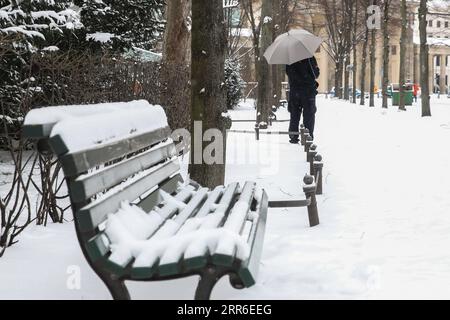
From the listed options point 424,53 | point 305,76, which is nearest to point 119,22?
point 305,76

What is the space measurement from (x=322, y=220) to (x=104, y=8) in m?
9.38

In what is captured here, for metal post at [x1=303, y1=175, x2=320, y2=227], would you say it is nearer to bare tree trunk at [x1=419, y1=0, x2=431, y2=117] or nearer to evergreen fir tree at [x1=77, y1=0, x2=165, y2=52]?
evergreen fir tree at [x1=77, y1=0, x2=165, y2=52]

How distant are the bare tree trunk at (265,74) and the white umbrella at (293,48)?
17.4 ft

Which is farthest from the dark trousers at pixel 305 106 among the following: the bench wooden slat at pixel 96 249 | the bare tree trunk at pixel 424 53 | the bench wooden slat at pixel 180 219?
the bare tree trunk at pixel 424 53

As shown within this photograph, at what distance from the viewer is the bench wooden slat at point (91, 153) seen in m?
2.68

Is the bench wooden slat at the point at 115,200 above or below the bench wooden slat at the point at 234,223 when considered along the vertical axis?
above

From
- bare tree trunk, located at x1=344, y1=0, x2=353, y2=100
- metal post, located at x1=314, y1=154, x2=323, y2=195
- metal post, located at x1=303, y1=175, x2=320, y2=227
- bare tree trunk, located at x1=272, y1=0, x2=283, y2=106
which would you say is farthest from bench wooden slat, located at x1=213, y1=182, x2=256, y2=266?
bare tree trunk, located at x1=344, y1=0, x2=353, y2=100

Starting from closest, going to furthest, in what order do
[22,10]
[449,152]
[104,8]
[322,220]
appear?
1. [322,220]
2. [22,10]
3. [449,152]
4. [104,8]

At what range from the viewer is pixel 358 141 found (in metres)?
13.9

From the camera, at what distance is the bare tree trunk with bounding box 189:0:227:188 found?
18.6 ft

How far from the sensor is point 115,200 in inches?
124

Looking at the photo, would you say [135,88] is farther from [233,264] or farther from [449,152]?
[233,264]

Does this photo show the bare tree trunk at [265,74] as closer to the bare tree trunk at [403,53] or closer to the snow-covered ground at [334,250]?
the snow-covered ground at [334,250]
